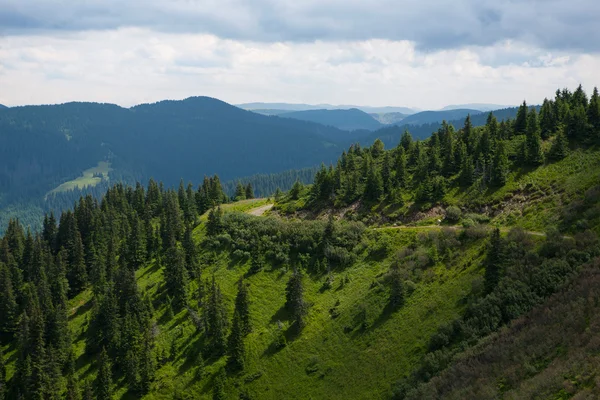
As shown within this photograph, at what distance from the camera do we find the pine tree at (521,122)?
383ft

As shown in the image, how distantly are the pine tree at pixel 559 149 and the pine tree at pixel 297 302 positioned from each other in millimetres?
63968

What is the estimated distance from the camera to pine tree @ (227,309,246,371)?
69.4 metres

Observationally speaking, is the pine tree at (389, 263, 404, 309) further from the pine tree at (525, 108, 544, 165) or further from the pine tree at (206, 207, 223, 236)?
the pine tree at (206, 207, 223, 236)

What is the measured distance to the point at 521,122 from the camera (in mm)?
118500

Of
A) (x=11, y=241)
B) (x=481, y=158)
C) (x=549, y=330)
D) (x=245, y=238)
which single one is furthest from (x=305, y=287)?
(x=11, y=241)

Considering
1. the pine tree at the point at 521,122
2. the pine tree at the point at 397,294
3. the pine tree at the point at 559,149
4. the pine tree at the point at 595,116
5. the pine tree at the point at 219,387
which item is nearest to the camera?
the pine tree at the point at 219,387

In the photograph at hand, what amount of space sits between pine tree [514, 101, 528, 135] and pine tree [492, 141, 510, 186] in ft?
92.9

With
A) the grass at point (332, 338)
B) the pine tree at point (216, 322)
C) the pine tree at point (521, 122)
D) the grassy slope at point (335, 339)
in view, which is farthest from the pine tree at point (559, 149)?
the pine tree at point (216, 322)

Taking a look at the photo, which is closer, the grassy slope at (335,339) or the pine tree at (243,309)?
the grassy slope at (335,339)

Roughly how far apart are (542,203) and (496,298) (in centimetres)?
3224

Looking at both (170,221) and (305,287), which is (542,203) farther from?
(170,221)

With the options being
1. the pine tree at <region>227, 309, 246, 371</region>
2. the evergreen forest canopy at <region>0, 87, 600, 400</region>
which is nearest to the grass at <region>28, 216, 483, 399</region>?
the evergreen forest canopy at <region>0, 87, 600, 400</region>

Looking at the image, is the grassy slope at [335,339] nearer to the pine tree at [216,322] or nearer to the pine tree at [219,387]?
the pine tree at [219,387]

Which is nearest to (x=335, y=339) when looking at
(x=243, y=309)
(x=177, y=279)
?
(x=243, y=309)
